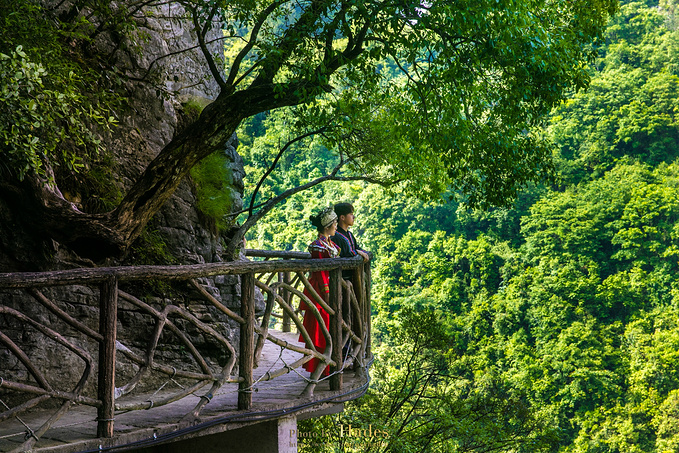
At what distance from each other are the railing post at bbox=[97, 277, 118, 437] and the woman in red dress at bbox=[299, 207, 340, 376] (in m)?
2.18

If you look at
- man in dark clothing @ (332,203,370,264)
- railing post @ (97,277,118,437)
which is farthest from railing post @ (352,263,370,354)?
railing post @ (97,277,118,437)

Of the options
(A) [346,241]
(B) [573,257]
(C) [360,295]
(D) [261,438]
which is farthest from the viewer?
(B) [573,257]

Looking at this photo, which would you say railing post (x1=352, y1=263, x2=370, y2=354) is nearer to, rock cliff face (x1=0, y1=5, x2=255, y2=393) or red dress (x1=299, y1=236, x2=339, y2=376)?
red dress (x1=299, y1=236, x2=339, y2=376)

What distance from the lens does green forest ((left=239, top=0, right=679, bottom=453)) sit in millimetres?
27844

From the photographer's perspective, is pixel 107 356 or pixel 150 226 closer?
pixel 107 356

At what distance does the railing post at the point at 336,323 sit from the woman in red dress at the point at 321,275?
341 millimetres

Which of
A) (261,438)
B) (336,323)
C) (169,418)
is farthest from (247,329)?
(261,438)

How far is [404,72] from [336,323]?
213cm

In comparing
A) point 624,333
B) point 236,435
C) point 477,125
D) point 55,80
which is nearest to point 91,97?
point 55,80

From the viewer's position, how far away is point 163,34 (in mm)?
6852

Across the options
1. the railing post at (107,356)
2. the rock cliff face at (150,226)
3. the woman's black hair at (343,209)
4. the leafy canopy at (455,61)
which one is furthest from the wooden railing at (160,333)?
the leafy canopy at (455,61)

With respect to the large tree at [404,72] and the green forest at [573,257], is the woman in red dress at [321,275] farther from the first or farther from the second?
the green forest at [573,257]

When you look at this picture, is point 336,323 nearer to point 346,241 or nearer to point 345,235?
point 346,241

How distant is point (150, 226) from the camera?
19.4 feet
